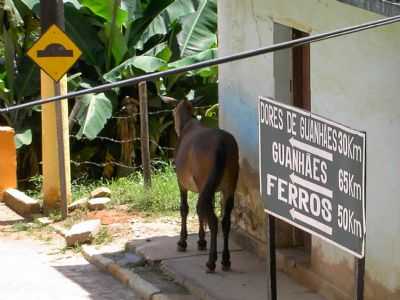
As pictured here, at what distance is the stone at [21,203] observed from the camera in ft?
46.3

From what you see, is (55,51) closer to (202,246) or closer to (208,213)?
(202,246)

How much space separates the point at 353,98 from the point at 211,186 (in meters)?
1.88

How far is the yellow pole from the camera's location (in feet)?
44.7

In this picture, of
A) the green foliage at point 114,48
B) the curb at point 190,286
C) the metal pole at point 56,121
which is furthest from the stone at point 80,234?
the green foliage at point 114,48

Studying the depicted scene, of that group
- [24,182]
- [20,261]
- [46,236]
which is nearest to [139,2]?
[24,182]

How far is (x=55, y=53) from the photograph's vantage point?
1288cm

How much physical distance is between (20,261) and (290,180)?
252 inches

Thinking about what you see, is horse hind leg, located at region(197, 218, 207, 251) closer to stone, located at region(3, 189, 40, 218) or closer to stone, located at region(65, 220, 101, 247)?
stone, located at region(65, 220, 101, 247)

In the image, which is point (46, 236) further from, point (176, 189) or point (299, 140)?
point (299, 140)

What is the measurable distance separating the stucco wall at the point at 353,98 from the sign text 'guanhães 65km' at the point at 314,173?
219 cm

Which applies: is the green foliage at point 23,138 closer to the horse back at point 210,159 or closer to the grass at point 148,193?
the grass at point 148,193

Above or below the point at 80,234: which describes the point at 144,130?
above

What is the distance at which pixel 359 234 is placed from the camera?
17.9 ft

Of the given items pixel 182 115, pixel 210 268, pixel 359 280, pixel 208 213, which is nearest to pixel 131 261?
pixel 210 268
